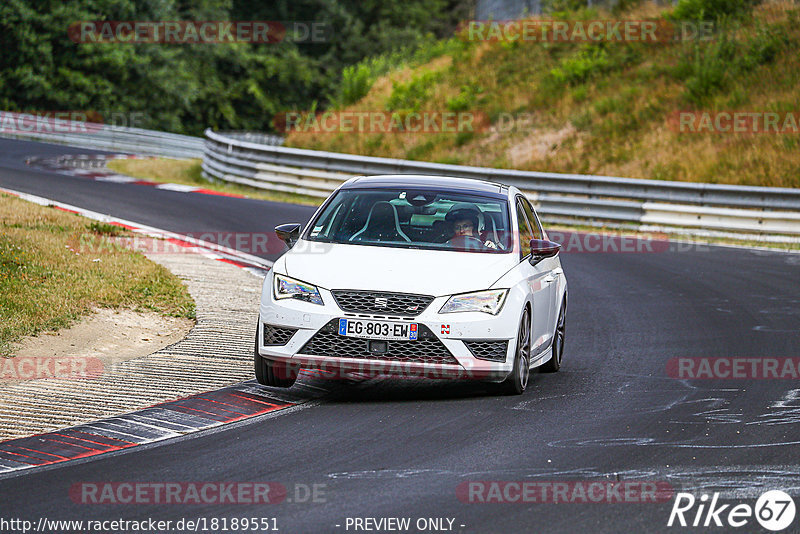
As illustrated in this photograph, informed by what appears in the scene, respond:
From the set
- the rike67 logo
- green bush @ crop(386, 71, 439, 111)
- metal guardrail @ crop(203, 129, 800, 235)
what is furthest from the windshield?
green bush @ crop(386, 71, 439, 111)

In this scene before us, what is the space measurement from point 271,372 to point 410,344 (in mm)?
1178

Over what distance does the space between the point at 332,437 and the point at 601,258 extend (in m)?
12.4

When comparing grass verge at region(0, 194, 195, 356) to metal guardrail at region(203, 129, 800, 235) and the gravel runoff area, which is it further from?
metal guardrail at region(203, 129, 800, 235)

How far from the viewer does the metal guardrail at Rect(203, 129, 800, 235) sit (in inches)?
888

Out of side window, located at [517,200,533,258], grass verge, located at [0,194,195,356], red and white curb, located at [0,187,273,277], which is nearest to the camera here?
side window, located at [517,200,533,258]

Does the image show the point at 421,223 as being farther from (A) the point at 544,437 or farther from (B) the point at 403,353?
(A) the point at 544,437

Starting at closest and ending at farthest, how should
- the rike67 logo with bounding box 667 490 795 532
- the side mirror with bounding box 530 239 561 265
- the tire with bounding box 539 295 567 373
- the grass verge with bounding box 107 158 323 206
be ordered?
the rike67 logo with bounding box 667 490 795 532
the side mirror with bounding box 530 239 561 265
the tire with bounding box 539 295 567 373
the grass verge with bounding box 107 158 323 206

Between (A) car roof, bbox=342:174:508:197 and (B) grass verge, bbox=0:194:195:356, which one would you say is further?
(B) grass verge, bbox=0:194:195:356

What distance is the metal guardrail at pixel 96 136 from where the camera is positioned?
4028 cm

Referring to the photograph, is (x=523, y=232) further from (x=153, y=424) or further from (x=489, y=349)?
(x=153, y=424)

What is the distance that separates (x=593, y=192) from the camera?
24625mm

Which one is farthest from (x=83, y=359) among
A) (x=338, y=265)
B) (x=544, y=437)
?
(x=544, y=437)

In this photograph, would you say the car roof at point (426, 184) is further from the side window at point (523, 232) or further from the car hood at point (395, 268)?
the car hood at point (395, 268)

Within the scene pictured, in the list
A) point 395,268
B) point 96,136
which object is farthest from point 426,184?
point 96,136
